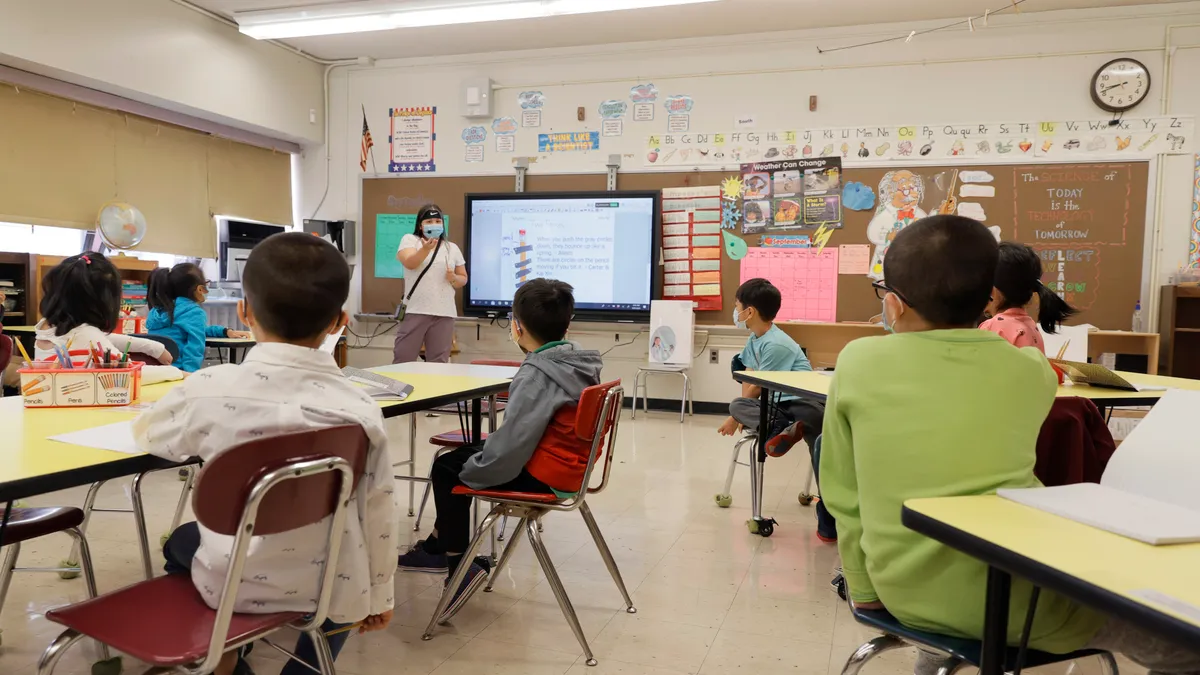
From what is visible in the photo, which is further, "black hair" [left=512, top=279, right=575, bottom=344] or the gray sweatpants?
"black hair" [left=512, top=279, right=575, bottom=344]

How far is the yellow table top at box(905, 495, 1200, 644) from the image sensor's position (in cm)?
72

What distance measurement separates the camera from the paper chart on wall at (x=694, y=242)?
5.68m

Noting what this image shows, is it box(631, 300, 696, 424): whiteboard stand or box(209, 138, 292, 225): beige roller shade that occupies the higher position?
box(209, 138, 292, 225): beige roller shade

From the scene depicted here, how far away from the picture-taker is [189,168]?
18.7 feet

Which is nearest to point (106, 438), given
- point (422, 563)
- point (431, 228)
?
point (422, 563)

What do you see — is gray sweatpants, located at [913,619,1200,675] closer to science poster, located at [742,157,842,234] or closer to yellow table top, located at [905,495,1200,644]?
yellow table top, located at [905,495,1200,644]

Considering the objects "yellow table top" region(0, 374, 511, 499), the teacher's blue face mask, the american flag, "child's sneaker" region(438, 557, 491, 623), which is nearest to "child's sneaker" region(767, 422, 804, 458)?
"yellow table top" region(0, 374, 511, 499)

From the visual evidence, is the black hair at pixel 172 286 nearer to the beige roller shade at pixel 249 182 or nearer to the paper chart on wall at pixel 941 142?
the beige roller shade at pixel 249 182

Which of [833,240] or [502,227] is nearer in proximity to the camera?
[833,240]

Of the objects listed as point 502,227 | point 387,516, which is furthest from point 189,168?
point 387,516

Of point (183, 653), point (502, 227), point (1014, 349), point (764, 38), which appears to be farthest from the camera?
point (502, 227)

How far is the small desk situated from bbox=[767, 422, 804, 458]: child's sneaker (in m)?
1.81

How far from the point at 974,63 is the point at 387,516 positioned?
528 cm

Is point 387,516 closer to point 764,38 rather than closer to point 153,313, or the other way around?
point 153,313
